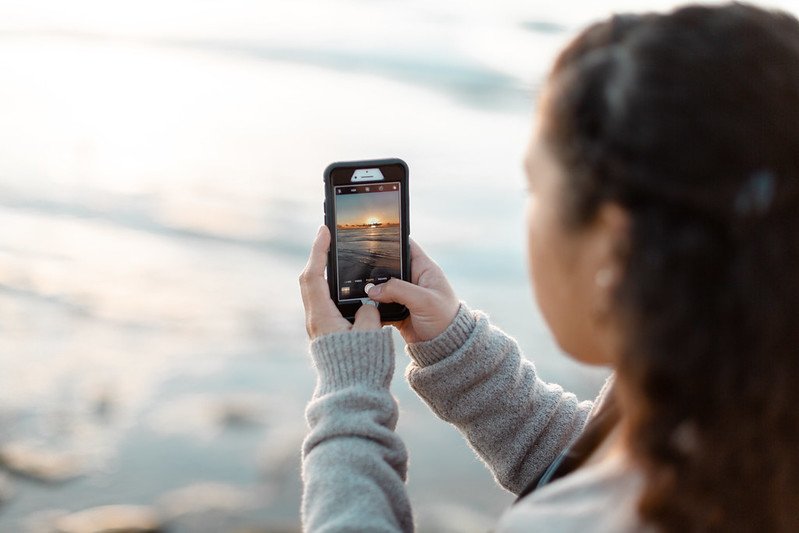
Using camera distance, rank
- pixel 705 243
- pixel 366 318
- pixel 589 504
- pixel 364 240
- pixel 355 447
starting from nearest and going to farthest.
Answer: pixel 705 243
pixel 589 504
pixel 355 447
pixel 366 318
pixel 364 240

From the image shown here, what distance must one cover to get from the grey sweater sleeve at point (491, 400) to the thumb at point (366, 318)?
0.08m

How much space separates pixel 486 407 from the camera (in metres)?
1.27

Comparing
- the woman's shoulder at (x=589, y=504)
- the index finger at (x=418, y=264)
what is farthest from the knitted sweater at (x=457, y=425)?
the index finger at (x=418, y=264)

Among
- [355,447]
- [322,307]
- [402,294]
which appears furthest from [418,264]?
[355,447]

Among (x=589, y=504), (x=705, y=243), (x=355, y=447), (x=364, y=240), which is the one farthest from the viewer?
(x=364, y=240)

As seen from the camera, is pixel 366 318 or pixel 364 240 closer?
pixel 366 318

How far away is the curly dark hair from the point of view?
76 cm

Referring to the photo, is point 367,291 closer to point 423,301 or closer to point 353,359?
point 423,301

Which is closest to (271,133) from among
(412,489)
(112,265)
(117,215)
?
(117,215)

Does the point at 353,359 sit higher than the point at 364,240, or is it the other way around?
the point at 364,240

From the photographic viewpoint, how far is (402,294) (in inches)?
51.5

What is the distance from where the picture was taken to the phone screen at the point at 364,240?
4.40 feet

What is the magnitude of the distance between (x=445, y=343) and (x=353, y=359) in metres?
0.17

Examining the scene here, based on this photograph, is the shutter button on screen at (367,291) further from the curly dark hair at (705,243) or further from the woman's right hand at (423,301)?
the curly dark hair at (705,243)
